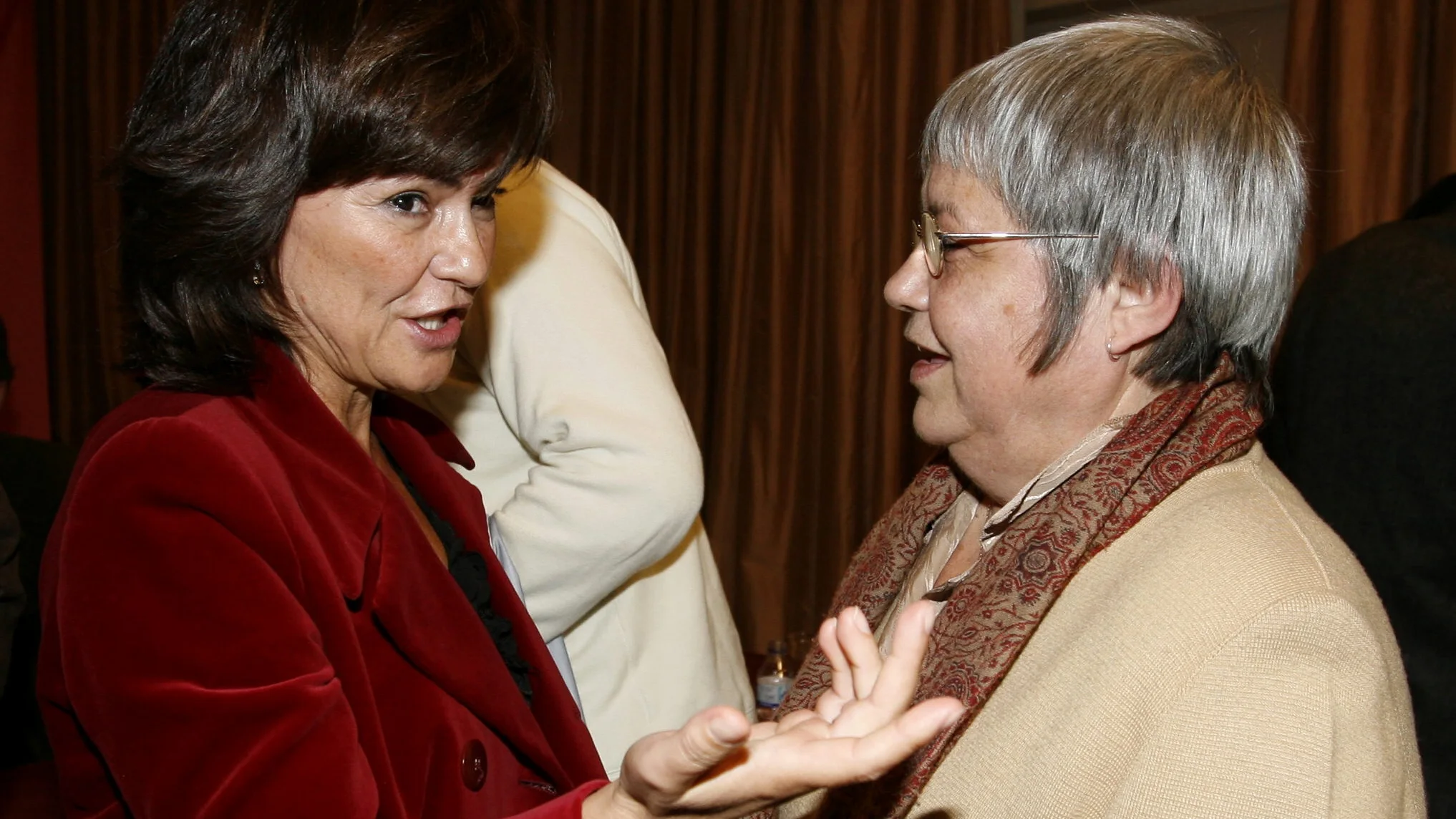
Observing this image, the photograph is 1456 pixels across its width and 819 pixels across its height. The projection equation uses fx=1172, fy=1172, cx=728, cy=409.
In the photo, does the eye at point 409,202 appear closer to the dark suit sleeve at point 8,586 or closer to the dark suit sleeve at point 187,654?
the dark suit sleeve at point 187,654

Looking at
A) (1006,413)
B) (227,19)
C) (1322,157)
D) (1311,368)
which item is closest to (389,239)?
(227,19)

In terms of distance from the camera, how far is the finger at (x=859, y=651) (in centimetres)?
90

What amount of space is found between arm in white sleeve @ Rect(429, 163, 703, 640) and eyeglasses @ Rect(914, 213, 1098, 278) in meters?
0.44

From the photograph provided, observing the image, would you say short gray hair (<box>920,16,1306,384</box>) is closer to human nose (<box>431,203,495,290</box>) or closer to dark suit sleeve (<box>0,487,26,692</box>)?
human nose (<box>431,203,495,290</box>)

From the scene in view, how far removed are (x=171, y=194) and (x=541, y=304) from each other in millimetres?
522

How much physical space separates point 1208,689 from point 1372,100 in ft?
8.11

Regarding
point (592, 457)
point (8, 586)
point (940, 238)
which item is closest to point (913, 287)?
point (940, 238)

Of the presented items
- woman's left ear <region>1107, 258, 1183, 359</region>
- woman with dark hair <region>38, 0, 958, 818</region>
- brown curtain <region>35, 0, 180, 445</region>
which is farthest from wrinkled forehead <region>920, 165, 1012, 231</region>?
brown curtain <region>35, 0, 180, 445</region>

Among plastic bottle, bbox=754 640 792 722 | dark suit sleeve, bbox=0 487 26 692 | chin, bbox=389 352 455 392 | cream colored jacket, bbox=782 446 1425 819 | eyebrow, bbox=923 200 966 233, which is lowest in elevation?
plastic bottle, bbox=754 640 792 722

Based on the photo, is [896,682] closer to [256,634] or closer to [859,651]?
[859,651]

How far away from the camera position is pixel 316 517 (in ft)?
3.63

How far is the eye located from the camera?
119 centimetres

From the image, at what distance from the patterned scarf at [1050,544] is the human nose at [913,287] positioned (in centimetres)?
26

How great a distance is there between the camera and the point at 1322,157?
297 centimetres
